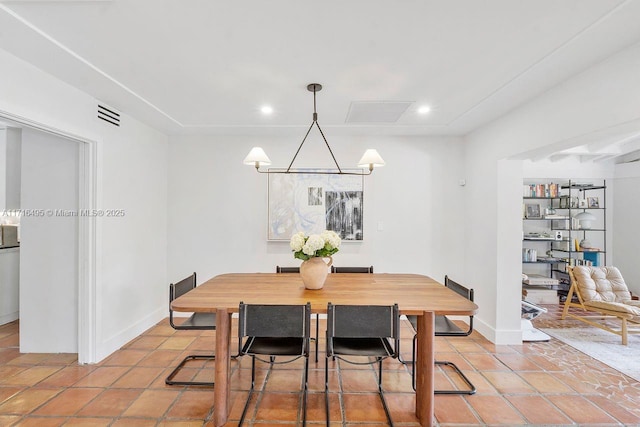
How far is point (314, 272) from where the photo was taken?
7.64ft

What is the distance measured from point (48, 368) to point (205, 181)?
2.37 meters

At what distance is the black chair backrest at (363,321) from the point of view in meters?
1.87

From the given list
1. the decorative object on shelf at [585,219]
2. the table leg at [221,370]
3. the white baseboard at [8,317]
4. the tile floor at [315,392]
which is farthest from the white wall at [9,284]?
the decorative object on shelf at [585,219]

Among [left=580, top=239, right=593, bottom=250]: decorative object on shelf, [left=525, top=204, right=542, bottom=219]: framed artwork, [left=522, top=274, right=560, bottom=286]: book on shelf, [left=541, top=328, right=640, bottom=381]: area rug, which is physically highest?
[left=525, top=204, right=542, bottom=219]: framed artwork

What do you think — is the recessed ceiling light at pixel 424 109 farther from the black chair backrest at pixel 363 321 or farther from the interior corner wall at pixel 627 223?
the interior corner wall at pixel 627 223

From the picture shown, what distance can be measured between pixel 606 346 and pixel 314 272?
327cm

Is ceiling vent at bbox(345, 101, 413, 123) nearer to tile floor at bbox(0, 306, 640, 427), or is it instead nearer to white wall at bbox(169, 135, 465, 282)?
white wall at bbox(169, 135, 465, 282)

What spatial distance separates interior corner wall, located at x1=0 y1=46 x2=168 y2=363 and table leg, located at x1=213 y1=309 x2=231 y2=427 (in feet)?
5.18

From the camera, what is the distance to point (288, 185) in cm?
392

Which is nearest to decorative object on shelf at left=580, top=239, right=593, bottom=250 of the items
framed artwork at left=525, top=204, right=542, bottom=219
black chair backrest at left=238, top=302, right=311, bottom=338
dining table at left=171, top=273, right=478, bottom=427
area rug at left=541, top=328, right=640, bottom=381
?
framed artwork at left=525, top=204, right=542, bottom=219

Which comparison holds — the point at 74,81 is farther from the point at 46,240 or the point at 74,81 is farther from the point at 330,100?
the point at 330,100

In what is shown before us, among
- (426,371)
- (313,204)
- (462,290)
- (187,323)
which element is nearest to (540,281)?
(462,290)

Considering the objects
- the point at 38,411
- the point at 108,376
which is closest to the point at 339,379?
the point at 108,376

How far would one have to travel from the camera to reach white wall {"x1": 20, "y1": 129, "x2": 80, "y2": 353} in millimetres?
2844
